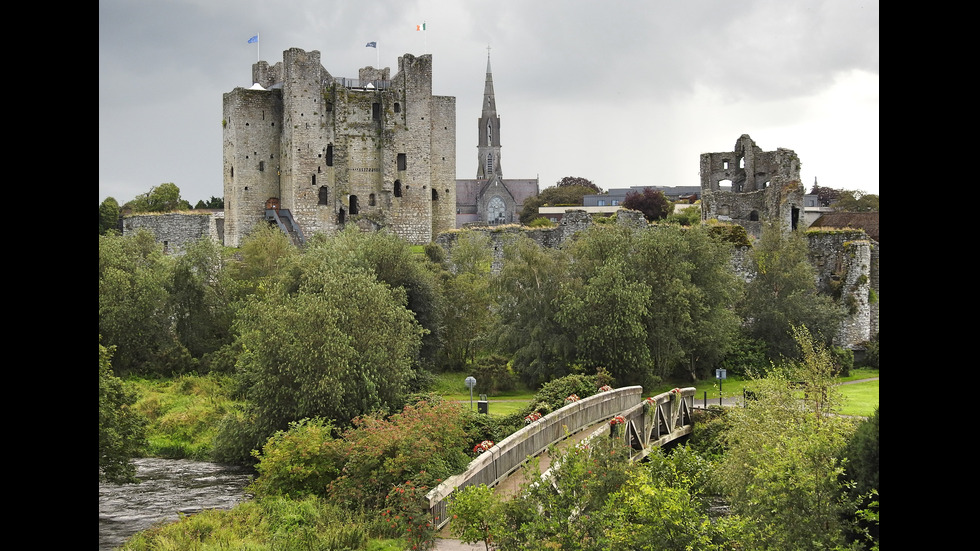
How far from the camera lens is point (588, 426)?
2450cm

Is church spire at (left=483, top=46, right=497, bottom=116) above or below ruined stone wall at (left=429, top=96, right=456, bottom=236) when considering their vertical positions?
above

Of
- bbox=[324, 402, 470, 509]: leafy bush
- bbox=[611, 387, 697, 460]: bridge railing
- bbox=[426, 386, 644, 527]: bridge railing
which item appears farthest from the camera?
bbox=[611, 387, 697, 460]: bridge railing

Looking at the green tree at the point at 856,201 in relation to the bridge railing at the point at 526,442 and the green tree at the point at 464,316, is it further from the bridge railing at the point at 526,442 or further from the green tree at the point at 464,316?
the bridge railing at the point at 526,442

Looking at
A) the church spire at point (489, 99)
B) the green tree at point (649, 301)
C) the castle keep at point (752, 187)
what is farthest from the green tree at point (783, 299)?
the church spire at point (489, 99)

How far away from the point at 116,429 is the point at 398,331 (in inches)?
416

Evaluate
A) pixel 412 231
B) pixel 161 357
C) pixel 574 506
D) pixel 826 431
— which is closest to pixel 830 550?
pixel 574 506

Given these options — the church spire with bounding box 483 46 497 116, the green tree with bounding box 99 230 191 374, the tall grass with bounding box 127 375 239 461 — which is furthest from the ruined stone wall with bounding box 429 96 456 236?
the church spire with bounding box 483 46 497 116

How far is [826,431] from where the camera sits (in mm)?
17406

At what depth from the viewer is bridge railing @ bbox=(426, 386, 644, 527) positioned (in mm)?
17906

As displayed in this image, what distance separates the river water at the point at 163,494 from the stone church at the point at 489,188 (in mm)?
64771

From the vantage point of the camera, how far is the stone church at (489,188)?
342ft

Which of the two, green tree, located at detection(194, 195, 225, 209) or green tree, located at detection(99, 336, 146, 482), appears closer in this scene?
green tree, located at detection(99, 336, 146, 482)

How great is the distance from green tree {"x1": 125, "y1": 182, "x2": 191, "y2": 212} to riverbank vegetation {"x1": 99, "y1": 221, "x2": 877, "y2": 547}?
19505 mm

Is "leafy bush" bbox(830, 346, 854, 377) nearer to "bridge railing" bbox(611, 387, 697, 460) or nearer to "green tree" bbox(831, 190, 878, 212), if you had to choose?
"bridge railing" bbox(611, 387, 697, 460)
